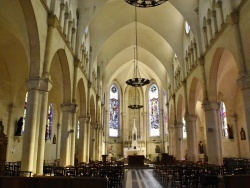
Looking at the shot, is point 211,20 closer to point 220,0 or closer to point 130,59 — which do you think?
point 220,0

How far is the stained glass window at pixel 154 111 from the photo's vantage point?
146 feet

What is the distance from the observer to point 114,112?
4575 centimetres

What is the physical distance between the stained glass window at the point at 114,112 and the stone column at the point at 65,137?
26.8 m

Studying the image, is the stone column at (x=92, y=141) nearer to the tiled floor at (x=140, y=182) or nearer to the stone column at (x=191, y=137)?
the stone column at (x=191, y=137)

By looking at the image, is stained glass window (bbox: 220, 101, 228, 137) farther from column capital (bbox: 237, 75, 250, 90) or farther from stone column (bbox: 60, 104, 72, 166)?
stone column (bbox: 60, 104, 72, 166)

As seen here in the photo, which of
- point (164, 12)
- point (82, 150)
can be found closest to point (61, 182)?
point (82, 150)

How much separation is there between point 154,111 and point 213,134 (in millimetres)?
27289

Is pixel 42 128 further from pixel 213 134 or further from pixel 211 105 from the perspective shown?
pixel 211 105

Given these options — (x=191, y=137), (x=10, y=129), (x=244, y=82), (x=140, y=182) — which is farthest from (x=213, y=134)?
(x=10, y=129)

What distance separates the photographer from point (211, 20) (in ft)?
59.8

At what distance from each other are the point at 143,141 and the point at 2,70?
29.2 meters

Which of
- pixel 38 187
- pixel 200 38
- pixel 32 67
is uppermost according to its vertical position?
pixel 200 38

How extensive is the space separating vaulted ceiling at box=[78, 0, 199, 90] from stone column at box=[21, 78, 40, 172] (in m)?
10.9

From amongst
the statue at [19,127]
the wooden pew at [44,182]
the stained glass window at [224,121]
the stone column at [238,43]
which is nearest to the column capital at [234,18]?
the stone column at [238,43]
